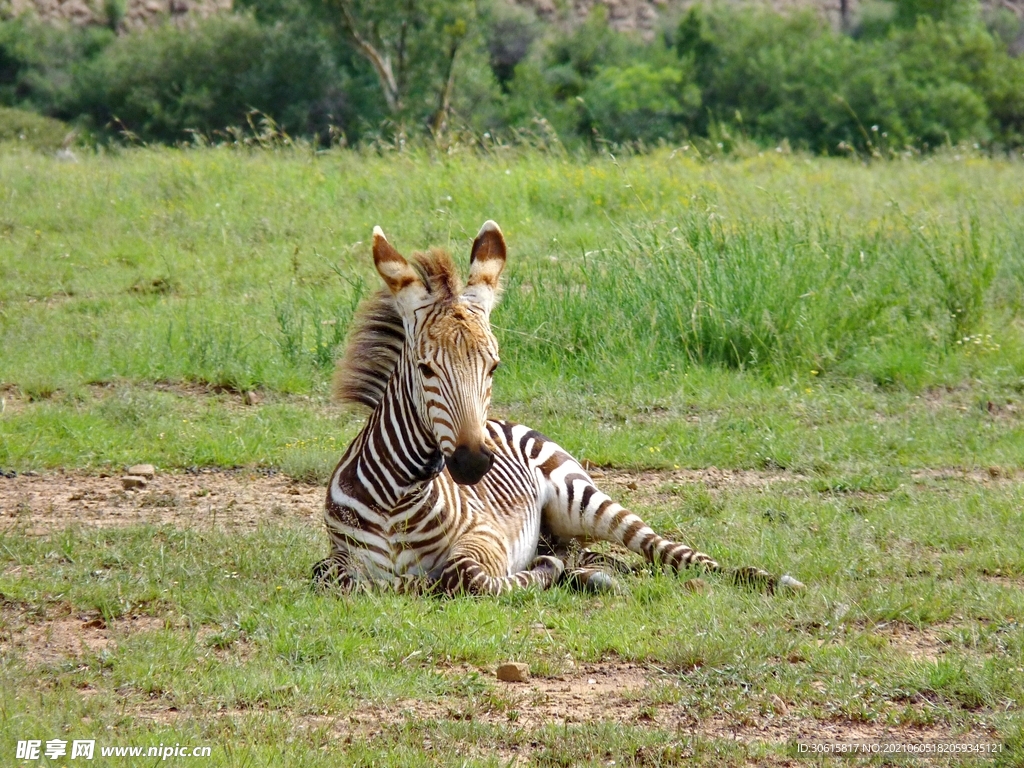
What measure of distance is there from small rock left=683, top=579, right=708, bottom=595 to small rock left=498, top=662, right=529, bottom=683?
4.01 feet

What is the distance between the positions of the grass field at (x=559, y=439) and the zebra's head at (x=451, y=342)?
2.45 feet

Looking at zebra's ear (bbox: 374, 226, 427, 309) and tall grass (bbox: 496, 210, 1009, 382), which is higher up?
zebra's ear (bbox: 374, 226, 427, 309)

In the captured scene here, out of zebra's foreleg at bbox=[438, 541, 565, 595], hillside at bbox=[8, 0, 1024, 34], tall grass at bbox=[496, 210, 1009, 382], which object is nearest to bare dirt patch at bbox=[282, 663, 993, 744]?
zebra's foreleg at bbox=[438, 541, 565, 595]

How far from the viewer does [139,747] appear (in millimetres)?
3584

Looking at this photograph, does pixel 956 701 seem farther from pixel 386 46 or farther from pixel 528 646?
pixel 386 46

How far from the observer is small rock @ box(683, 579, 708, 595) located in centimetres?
527

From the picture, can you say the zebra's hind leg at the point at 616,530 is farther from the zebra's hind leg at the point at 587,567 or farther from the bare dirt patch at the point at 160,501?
the bare dirt patch at the point at 160,501

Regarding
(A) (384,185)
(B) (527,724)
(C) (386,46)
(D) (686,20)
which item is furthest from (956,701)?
(D) (686,20)

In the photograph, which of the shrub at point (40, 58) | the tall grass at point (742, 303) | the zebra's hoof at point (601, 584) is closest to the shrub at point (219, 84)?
the shrub at point (40, 58)

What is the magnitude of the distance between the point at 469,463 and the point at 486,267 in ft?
3.09

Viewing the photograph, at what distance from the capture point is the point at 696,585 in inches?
209

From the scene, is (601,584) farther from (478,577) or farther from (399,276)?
(399,276)

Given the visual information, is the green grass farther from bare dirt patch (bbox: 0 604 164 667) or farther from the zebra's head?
the zebra's head

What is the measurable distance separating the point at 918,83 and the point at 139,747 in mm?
37927
